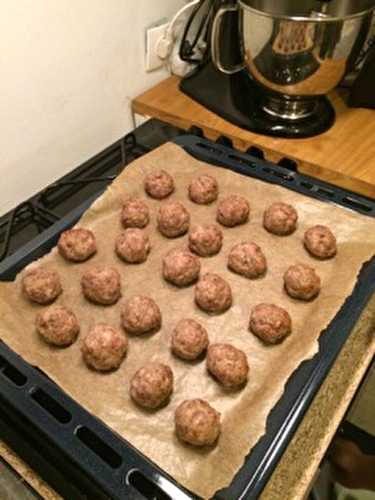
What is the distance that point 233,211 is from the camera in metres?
0.97

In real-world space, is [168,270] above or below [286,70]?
below

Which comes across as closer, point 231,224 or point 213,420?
point 213,420

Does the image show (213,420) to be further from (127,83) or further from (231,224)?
(127,83)

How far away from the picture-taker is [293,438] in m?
0.67

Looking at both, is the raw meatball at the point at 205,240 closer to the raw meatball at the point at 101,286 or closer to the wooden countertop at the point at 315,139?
the raw meatball at the point at 101,286

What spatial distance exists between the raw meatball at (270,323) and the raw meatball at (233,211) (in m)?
0.23

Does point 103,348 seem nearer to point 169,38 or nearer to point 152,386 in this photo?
point 152,386

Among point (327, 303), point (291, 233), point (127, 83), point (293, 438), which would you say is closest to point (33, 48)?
point (127, 83)

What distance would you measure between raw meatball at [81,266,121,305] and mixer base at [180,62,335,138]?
1.77 ft

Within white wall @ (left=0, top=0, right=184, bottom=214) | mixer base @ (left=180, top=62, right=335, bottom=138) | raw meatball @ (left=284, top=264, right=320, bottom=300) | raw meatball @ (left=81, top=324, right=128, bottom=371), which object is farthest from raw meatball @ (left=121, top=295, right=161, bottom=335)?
mixer base @ (left=180, top=62, right=335, bottom=138)

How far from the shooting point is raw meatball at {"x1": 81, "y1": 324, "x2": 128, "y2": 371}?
74 centimetres

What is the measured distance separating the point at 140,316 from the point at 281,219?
0.34 metres

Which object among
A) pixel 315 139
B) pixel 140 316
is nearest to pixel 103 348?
pixel 140 316

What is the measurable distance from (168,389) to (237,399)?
11cm
